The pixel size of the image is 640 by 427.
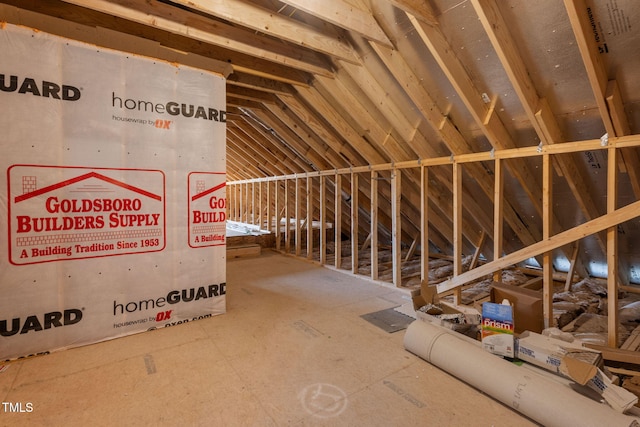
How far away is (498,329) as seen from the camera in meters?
2.11

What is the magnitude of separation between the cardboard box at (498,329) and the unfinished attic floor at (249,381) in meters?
0.32

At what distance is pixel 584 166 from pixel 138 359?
164 inches

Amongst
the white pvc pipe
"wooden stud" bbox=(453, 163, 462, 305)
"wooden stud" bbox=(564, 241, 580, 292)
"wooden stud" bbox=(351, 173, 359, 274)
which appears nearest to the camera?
the white pvc pipe

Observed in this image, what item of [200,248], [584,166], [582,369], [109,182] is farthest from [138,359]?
[584,166]

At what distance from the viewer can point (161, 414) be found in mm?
1672

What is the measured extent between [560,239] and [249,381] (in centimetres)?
269

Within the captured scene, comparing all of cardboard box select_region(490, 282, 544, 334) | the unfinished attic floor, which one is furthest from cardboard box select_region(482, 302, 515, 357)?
Result: cardboard box select_region(490, 282, 544, 334)

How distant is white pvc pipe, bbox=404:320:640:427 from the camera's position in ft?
4.90

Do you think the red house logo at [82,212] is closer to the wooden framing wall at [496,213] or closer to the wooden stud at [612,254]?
the wooden framing wall at [496,213]

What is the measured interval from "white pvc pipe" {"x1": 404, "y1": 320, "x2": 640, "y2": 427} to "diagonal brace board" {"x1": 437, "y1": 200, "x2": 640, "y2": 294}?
1.06m

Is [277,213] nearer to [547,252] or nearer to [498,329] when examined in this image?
[547,252]

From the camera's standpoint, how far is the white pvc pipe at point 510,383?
4.90 feet

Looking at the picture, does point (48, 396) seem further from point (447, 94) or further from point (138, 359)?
point (447, 94)

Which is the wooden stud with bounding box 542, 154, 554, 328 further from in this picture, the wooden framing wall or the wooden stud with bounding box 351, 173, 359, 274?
the wooden stud with bounding box 351, 173, 359, 274
